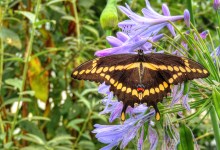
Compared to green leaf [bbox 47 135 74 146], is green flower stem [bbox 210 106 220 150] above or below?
above

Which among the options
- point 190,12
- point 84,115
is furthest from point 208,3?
point 190,12

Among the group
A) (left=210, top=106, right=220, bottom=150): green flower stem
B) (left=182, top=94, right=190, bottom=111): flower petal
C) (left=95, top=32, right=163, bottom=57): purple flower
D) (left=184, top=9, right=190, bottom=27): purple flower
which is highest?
(left=184, top=9, right=190, bottom=27): purple flower

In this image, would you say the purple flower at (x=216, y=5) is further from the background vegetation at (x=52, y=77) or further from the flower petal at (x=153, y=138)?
the background vegetation at (x=52, y=77)

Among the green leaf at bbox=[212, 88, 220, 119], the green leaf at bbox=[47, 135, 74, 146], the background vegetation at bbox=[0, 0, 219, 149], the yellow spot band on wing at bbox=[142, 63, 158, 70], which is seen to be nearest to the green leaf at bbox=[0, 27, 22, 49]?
the background vegetation at bbox=[0, 0, 219, 149]

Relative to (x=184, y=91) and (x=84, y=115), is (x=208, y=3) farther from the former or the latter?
(x=184, y=91)

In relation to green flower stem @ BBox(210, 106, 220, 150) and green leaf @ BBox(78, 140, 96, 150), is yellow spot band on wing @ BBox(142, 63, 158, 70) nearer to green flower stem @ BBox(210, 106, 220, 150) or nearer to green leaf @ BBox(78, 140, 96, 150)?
green flower stem @ BBox(210, 106, 220, 150)

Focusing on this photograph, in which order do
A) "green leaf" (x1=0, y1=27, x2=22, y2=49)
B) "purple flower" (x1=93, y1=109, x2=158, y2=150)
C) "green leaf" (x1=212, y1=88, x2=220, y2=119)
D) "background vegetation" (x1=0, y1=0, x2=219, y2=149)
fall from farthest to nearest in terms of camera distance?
"background vegetation" (x1=0, y1=0, x2=219, y2=149)
"green leaf" (x1=0, y1=27, x2=22, y2=49)
"purple flower" (x1=93, y1=109, x2=158, y2=150)
"green leaf" (x1=212, y1=88, x2=220, y2=119)

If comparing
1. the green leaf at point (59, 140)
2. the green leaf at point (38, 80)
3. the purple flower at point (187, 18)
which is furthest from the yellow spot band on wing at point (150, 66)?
the green leaf at point (38, 80)
